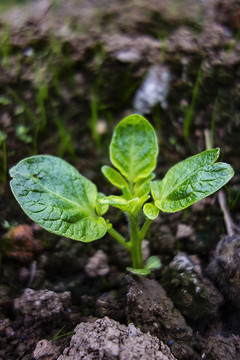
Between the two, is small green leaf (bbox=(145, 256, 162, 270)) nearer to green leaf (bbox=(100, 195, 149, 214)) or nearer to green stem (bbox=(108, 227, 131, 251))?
green stem (bbox=(108, 227, 131, 251))

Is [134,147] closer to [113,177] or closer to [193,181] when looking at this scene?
[113,177]

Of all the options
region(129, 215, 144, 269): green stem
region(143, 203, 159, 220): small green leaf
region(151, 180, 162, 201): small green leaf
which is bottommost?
region(129, 215, 144, 269): green stem

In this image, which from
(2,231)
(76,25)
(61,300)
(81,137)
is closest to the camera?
(61,300)

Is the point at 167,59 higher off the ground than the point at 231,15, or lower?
lower

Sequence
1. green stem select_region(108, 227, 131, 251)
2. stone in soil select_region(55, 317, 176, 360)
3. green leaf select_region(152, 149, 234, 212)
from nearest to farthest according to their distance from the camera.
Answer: stone in soil select_region(55, 317, 176, 360)
green leaf select_region(152, 149, 234, 212)
green stem select_region(108, 227, 131, 251)

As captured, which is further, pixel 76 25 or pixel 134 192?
pixel 76 25

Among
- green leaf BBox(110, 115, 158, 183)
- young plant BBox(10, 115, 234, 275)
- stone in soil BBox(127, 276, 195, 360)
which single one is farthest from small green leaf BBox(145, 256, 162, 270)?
green leaf BBox(110, 115, 158, 183)

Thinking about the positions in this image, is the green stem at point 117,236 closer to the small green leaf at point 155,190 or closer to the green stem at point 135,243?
the green stem at point 135,243

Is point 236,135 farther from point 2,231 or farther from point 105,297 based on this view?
point 2,231

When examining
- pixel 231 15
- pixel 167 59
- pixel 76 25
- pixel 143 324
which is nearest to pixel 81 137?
pixel 167 59

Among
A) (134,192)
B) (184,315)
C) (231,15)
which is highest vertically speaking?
(231,15)
